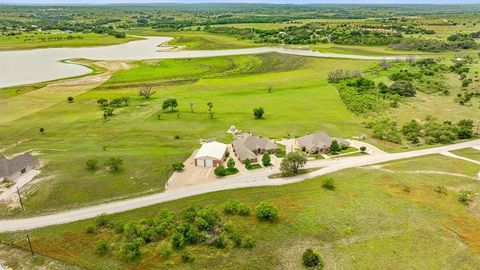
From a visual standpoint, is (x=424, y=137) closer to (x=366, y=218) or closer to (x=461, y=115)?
(x=461, y=115)

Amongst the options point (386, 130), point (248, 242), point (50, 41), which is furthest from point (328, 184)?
point (50, 41)

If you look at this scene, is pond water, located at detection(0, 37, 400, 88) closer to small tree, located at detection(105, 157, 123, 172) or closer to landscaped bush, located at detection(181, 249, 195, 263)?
small tree, located at detection(105, 157, 123, 172)

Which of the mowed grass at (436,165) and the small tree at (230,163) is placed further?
the small tree at (230,163)

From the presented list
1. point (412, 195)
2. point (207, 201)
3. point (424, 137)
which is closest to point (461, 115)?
point (424, 137)

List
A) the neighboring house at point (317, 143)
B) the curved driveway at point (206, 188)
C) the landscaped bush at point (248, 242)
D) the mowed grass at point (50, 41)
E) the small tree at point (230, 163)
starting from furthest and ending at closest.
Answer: the mowed grass at point (50, 41) < the neighboring house at point (317, 143) < the small tree at point (230, 163) < the curved driveway at point (206, 188) < the landscaped bush at point (248, 242)

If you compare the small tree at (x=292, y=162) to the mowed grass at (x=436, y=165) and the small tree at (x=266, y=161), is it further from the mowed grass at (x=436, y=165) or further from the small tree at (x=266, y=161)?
the mowed grass at (x=436, y=165)

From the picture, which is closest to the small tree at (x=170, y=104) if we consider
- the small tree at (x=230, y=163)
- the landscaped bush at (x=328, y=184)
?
the small tree at (x=230, y=163)

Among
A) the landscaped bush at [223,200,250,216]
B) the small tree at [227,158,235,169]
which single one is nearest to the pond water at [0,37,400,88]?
the small tree at [227,158,235,169]
